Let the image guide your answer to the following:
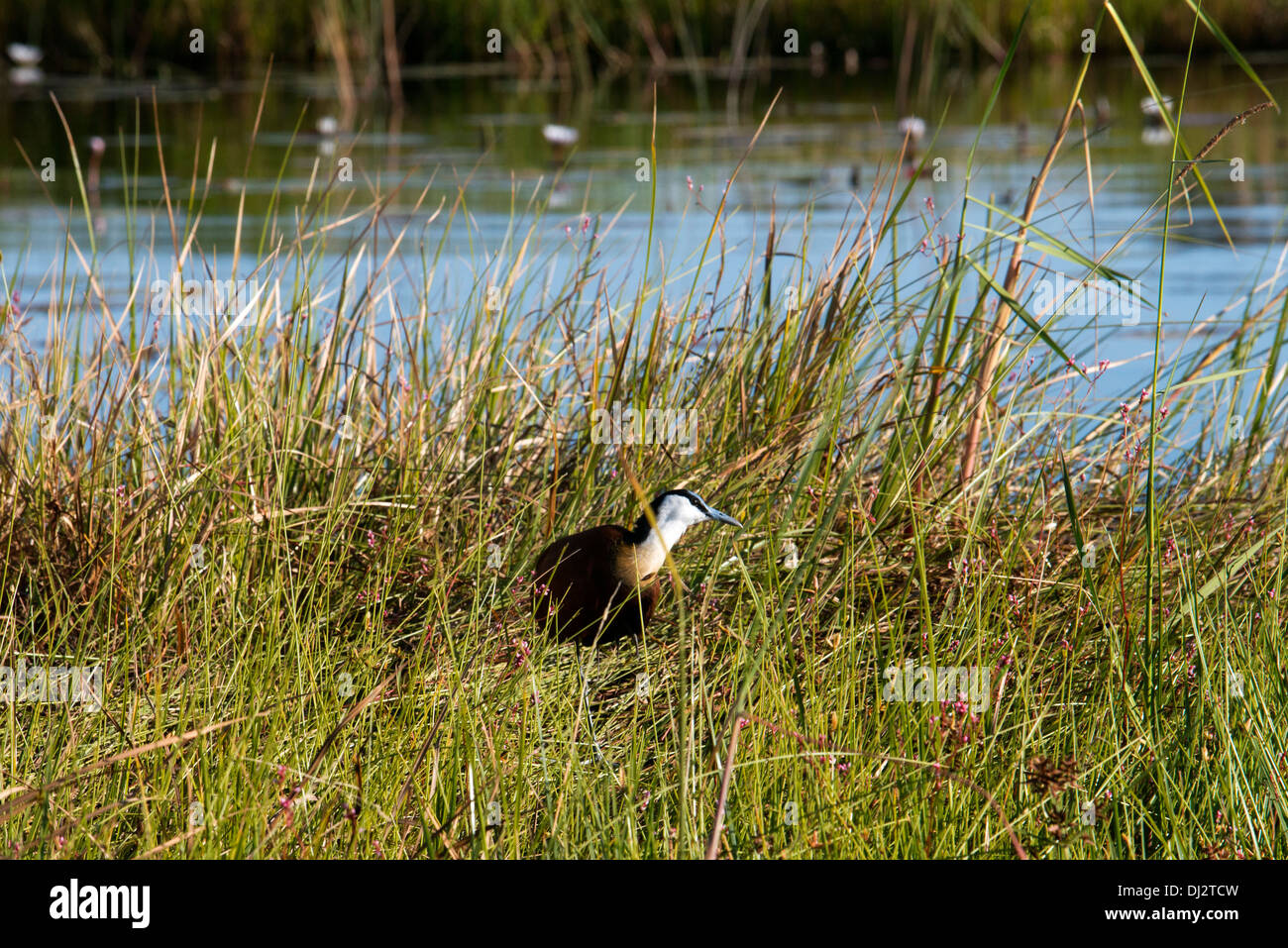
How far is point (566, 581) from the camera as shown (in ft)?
7.10

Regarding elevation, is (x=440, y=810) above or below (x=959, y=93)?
below

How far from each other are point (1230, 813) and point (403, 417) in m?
1.79

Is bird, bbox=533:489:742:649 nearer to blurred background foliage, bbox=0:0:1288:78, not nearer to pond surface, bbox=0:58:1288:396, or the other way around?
pond surface, bbox=0:58:1288:396

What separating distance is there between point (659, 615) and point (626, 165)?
21.9 ft

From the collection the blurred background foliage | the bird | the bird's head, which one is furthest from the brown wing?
the blurred background foliage

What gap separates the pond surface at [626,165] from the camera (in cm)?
621

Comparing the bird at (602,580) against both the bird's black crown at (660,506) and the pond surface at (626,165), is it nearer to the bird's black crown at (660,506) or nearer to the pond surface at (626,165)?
the bird's black crown at (660,506)

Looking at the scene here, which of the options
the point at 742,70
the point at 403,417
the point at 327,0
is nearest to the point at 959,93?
the point at 742,70

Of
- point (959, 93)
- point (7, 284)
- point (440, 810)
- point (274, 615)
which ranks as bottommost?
point (440, 810)

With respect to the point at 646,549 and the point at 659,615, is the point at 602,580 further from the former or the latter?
the point at 659,615
